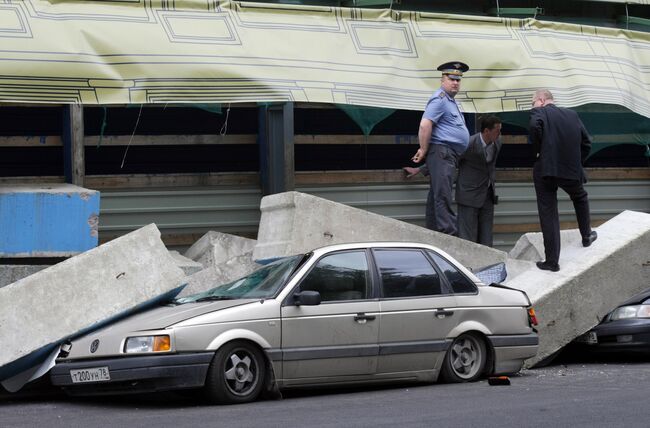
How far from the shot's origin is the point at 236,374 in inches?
369

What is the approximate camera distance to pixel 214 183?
14688 millimetres

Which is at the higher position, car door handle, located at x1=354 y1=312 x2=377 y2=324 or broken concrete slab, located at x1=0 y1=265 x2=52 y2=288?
broken concrete slab, located at x1=0 y1=265 x2=52 y2=288

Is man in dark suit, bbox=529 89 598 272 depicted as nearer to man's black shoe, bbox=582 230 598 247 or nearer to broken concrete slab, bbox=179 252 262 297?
man's black shoe, bbox=582 230 598 247

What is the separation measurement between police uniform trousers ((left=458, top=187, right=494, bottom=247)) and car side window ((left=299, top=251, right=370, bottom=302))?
4.39 metres

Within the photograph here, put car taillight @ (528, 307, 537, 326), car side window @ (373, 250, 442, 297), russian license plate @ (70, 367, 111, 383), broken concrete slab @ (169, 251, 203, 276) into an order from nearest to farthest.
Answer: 1. russian license plate @ (70, 367, 111, 383)
2. car side window @ (373, 250, 442, 297)
3. car taillight @ (528, 307, 537, 326)
4. broken concrete slab @ (169, 251, 203, 276)

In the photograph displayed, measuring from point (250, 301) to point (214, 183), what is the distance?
5190mm

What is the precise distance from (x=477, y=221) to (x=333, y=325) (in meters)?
5.12

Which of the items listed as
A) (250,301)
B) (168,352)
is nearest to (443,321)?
(250,301)

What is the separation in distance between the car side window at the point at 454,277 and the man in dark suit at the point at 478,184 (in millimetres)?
3721

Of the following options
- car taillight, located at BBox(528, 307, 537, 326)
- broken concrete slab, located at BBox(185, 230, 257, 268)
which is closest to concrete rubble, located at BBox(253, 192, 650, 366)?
broken concrete slab, located at BBox(185, 230, 257, 268)

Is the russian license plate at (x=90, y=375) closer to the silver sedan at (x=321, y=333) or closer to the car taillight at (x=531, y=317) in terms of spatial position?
the silver sedan at (x=321, y=333)

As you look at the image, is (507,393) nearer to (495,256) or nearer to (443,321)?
(443,321)

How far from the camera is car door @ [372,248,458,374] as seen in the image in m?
10.1

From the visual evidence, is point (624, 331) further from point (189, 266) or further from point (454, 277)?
point (189, 266)
